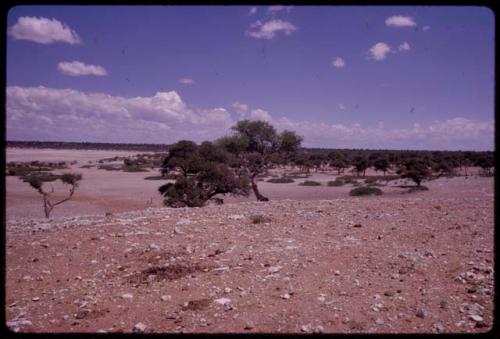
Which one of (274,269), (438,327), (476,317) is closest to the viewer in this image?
(438,327)

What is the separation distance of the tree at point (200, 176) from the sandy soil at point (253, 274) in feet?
35.4

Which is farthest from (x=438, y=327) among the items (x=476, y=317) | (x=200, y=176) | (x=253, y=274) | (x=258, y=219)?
(x=200, y=176)

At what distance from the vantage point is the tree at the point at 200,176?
21.1 meters

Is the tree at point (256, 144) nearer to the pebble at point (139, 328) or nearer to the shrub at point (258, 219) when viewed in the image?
the shrub at point (258, 219)

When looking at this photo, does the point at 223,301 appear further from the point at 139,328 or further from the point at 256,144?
the point at 256,144

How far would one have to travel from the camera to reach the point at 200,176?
2248 cm

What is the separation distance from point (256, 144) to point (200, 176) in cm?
498

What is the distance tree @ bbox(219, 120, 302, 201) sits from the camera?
24.9 metres

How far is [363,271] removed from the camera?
618 centimetres

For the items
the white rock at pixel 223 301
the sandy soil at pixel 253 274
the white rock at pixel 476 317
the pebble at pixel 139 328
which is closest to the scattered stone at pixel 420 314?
the sandy soil at pixel 253 274

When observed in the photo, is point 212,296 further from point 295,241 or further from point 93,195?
point 93,195

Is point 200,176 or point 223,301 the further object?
point 200,176
